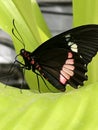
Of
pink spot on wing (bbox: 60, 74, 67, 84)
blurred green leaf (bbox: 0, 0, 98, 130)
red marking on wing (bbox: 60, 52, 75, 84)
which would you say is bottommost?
pink spot on wing (bbox: 60, 74, 67, 84)

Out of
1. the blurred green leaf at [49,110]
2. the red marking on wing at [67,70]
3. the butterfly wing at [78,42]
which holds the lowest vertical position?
the red marking on wing at [67,70]

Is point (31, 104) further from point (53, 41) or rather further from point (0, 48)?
point (0, 48)

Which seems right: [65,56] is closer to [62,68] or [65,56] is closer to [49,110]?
[62,68]

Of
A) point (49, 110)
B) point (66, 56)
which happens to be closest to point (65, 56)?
point (66, 56)

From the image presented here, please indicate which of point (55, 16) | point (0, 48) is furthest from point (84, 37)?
point (55, 16)

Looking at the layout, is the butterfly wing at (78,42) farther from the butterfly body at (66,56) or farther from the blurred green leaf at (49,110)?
the blurred green leaf at (49,110)

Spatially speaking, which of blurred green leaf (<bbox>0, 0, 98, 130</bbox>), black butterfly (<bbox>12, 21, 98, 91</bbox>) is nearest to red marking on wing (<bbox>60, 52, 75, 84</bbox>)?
black butterfly (<bbox>12, 21, 98, 91</bbox>)

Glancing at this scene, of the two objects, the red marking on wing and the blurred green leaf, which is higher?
the blurred green leaf

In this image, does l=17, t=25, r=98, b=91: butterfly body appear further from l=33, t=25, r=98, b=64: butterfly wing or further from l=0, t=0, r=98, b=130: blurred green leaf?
l=0, t=0, r=98, b=130: blurred green leaf

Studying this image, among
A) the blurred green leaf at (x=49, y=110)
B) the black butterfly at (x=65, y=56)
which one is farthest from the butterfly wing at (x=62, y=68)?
the blurred green leaf at (x=49, y=110)
